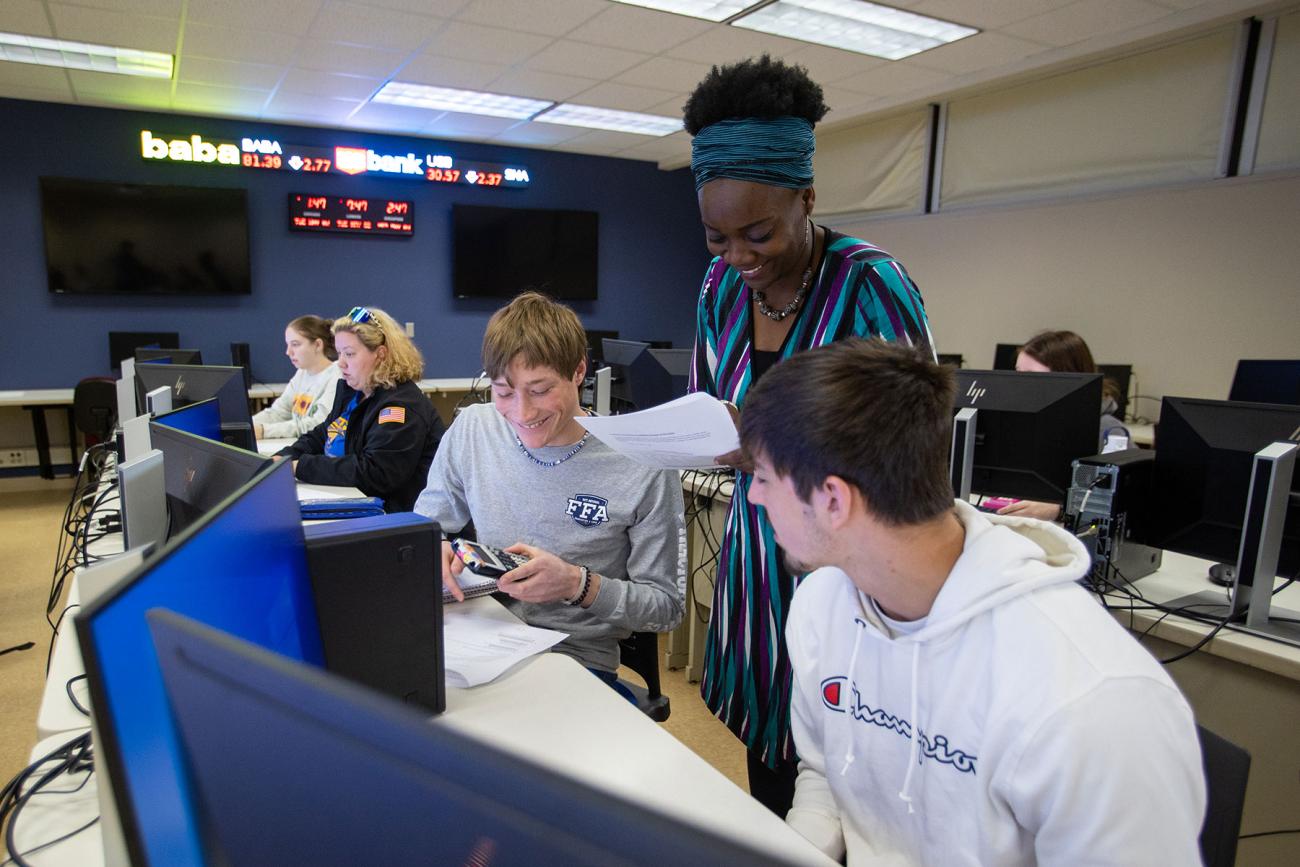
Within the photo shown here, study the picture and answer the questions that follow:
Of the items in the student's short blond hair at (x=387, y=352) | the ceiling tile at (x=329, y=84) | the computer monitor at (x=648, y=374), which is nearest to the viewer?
the student's short blond hair at (x=387, y=352)

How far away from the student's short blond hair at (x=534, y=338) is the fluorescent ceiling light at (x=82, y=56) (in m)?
4.17

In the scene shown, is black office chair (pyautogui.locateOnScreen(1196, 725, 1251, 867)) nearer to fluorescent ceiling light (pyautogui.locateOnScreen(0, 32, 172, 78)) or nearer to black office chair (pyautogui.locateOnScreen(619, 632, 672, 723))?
black office chair (pyautogui.locateOnScreen(619, 632, 672, 723))

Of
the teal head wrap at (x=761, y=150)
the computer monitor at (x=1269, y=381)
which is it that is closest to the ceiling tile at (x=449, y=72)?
the teal head wrap at (x=761, y=150)

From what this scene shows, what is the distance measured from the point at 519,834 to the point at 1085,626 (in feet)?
2.20

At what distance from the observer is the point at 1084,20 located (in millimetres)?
3719

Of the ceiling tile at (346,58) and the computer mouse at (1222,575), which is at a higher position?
the ceiling tile at (346,58)

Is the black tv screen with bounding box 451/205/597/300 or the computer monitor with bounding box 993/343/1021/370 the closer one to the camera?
the computer monitor with bounding box 993/343/1021/370

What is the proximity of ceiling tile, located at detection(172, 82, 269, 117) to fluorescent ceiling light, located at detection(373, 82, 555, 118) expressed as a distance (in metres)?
0.83

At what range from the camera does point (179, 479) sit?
4.10 ft

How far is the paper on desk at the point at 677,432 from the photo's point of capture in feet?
3.49

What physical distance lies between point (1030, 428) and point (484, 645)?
1.51 m

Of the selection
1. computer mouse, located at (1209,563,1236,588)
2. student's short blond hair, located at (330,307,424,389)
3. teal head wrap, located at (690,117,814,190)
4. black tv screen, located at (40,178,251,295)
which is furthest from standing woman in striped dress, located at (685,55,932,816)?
black tv screen, located at (40,178,251,295)

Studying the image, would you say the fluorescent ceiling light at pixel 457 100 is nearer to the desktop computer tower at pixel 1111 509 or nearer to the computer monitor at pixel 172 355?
the computer monitor at pixel 172 355

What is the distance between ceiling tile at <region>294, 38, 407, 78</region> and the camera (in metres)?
4.14
